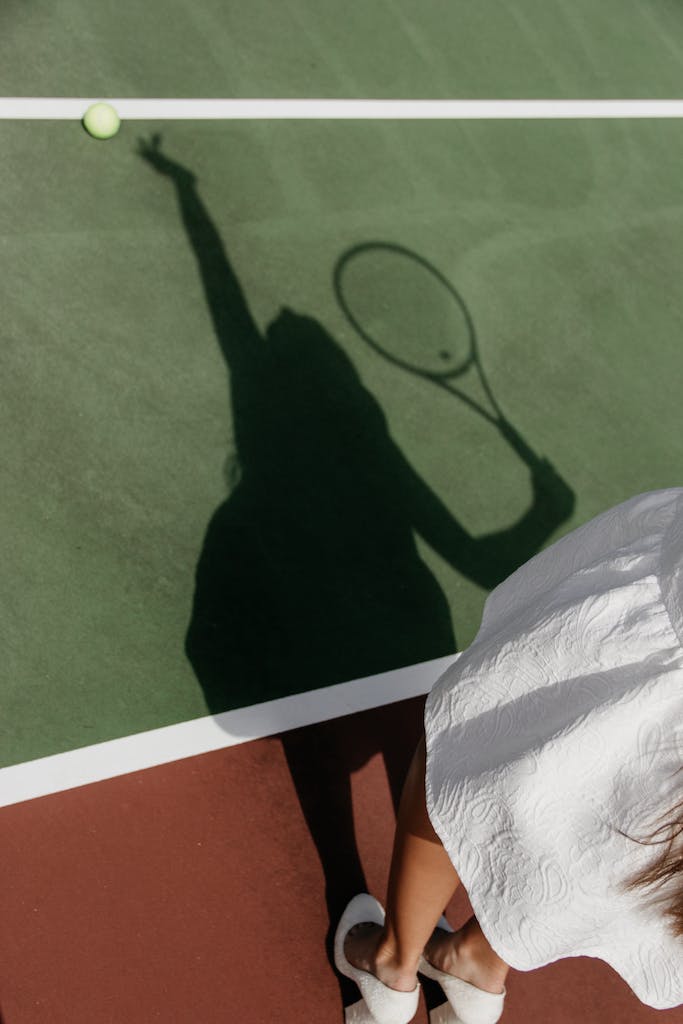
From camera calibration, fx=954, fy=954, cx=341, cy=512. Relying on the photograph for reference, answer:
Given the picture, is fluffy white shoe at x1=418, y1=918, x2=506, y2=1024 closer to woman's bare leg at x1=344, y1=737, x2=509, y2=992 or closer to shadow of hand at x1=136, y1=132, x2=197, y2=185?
woman's bare leg at x1=344, y1=737, x2=509, y2=992

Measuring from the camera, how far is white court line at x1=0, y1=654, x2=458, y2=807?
329 cm

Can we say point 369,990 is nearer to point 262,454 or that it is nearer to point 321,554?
point 321,554

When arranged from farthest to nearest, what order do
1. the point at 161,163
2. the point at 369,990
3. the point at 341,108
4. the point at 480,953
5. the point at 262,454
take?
1. the point at 341,108
2. the point at 161,163
3. the point at 262,454
4. the point at 369,990
5. the point at 480,953

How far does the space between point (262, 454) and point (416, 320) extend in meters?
1.35

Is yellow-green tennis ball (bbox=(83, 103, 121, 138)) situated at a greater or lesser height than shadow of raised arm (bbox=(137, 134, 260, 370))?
greater

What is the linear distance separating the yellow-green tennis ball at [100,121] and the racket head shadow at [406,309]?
56.9 inches

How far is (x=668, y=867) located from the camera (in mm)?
1744

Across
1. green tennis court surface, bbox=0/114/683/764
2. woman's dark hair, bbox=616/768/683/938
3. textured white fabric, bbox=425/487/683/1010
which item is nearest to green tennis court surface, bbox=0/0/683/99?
green tennis court surface, bbox=0/114/683/764

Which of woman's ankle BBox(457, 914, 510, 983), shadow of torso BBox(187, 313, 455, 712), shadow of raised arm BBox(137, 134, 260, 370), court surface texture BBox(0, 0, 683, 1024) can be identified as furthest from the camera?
shadow of raised arm BBox(137, 134, 260, 370)

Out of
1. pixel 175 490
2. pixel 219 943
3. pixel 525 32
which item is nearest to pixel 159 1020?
pixel 219 943

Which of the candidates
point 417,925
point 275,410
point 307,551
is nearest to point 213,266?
point 275,410

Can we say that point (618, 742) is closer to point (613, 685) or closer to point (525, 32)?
point (613, 685)

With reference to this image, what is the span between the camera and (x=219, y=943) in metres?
3.15

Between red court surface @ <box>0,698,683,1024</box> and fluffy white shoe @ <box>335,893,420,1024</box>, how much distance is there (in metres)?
0.09
